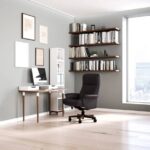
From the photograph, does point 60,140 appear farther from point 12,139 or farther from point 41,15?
point 41,15

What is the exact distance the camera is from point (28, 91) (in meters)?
5.84

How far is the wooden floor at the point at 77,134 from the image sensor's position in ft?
12.3

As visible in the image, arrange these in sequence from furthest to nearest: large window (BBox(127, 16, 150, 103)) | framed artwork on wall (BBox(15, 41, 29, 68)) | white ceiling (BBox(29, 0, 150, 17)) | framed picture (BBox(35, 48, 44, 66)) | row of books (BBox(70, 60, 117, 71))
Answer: row of books (BBox(70, 60, 117, 71))
large window (BBox(127, 16, 150, 103))
framed picture (BBox(35, 48, 44, 66))
white ceiling (BBox(29, 0, 150, 17))
framed artwork on wall (BBox(15, 41, 29, 68))

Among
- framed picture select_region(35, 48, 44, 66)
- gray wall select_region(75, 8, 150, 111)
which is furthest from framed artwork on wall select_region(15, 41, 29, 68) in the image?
gray wall select_region(75, 8, 150, 111)

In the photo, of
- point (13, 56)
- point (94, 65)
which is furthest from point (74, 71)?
point (13, 56)

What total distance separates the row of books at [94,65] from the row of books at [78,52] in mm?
199

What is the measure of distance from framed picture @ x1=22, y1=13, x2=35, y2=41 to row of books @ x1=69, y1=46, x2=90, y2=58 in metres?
1.63

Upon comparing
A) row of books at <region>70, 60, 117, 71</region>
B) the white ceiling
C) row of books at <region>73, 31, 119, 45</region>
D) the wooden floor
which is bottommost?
the wooden floor

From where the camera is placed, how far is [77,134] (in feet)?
14.8

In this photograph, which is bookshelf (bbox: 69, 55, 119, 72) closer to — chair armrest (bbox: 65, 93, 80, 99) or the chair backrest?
the chair backrest

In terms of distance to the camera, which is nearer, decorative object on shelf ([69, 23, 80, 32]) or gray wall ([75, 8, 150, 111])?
gray wall ([75, 8, 150, 111])

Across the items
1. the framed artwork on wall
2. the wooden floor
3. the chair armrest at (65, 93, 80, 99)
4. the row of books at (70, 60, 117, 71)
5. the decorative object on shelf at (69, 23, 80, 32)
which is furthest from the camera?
the decorative object on shelf at (69, 23, 80, 32)

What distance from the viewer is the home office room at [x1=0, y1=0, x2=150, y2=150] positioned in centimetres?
502

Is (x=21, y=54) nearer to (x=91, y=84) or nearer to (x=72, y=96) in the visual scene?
(x=72, y=96)
